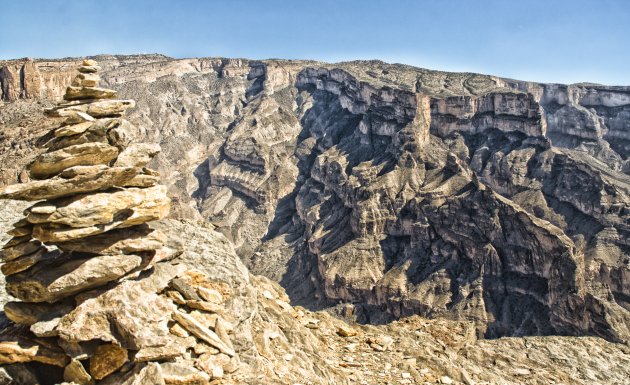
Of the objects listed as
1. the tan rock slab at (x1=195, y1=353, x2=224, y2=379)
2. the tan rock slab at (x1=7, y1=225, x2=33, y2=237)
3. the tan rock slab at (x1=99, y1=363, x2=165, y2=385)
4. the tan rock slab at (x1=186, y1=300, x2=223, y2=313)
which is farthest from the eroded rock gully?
the tan rock slab at (x1=99, y1=363, x2=165, y2=385)

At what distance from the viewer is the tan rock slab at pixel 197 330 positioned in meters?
15.8

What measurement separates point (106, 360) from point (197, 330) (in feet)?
9.47

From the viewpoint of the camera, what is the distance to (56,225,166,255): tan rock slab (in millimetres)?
14805

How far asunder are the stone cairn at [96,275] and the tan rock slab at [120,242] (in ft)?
0.10

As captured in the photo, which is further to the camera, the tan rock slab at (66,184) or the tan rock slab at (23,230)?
the tan rock slab at (23,230)

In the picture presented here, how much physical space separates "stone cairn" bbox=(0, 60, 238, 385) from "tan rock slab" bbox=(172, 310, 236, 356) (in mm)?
33

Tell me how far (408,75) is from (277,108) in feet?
168

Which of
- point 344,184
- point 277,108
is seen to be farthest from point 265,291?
point 277,108

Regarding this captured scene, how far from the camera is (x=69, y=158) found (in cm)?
1465

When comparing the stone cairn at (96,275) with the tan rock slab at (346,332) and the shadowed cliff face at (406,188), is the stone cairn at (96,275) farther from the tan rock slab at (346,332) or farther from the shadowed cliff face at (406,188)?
the shadowed cliff face at (406,188)

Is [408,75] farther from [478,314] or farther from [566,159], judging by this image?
[478,314]

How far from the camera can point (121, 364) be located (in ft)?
45.8

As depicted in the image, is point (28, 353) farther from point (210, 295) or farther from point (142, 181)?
point (142, 181)

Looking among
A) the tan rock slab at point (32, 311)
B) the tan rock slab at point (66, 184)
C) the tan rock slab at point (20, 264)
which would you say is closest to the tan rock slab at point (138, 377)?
the tan rock slab at point (32, 311)
